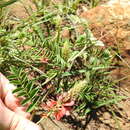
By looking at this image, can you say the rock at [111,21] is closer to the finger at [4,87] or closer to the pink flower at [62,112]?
the pink flower at [62,112]

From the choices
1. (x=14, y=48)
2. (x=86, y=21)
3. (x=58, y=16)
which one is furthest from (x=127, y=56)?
(x=14, y=48)

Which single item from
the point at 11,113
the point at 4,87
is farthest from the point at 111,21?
the point at 11,113

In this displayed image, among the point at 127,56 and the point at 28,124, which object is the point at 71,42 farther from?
the point at 28,124


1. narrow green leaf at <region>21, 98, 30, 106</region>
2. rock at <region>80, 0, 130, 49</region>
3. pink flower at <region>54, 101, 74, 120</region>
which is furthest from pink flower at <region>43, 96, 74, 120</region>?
rock at <region>80, 0, 130, 49</region>

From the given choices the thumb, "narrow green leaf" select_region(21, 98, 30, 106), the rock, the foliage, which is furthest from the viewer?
the rock

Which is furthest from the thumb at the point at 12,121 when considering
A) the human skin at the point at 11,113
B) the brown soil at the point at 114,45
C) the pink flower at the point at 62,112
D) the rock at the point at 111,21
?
the rock at the point at 111,21

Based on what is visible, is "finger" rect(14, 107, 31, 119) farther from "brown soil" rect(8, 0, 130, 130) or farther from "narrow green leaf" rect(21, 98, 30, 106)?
"brown soil" rect(8, 0, 130, 130)
